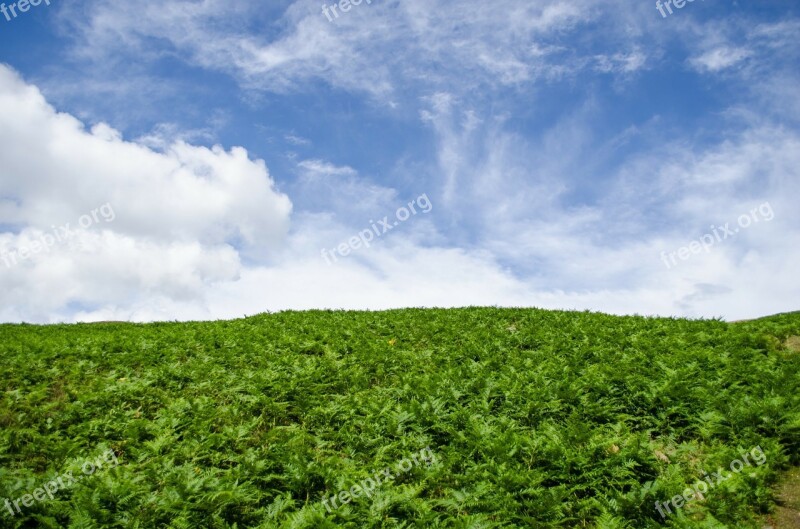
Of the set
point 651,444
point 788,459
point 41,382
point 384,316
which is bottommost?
point 788,459

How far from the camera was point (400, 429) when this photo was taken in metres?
8.85

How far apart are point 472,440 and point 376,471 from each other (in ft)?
5.67

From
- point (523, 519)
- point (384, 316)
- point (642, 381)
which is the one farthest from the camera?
point (384, 316)

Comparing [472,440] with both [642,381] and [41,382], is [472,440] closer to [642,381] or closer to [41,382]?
[642,381]

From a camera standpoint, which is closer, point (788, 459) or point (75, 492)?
point (75, 492)

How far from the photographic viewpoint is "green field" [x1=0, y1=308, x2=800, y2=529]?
6398 millimetres

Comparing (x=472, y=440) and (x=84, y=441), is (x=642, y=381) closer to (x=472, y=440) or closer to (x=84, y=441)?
(x=472, y=440)

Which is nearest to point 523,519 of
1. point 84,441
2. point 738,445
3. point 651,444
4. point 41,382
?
point 651,444

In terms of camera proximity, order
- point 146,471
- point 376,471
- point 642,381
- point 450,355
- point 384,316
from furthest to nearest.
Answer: point 384,316 → point 450,355 → point 642,381 → point 376,471 → point 146,471

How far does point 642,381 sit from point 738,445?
9.04 ft

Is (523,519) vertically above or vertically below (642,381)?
below

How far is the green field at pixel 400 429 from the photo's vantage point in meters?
6.40

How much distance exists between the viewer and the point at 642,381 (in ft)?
35.7

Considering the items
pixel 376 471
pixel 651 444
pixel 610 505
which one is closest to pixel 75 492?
pixel 376 471
